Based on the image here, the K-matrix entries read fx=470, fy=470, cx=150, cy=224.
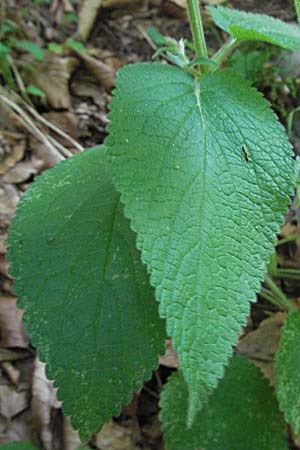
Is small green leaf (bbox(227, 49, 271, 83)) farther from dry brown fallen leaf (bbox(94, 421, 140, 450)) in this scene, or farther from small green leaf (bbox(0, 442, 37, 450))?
small green leaf (bbox(0, 442, 37, 450))

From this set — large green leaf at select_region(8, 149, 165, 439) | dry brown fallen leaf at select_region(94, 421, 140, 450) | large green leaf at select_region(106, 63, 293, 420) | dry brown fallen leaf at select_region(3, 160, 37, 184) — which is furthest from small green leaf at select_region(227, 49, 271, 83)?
dry brown fallen leaf at select_region(94, 421, 140, 450)

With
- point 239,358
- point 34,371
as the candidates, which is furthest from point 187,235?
point 34,371

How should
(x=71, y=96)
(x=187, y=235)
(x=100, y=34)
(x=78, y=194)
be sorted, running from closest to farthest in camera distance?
(x=187, y=235) < (x=78, y=194) < (x=71, y=96) < (x=100, y=34)

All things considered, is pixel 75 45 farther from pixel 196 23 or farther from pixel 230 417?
pixel 230 417

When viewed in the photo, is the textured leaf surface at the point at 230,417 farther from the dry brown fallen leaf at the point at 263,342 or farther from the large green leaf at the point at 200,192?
the large green leaf at the point at 200,192

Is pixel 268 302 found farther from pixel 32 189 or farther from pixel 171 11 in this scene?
pixel 171 11

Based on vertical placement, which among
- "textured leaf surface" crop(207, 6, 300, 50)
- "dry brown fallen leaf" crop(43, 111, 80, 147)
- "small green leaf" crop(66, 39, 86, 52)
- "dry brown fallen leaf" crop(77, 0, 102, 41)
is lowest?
"dry brown fallen leaf" crop(43, 111, 80, 147)

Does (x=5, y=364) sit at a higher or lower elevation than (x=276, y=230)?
lower
